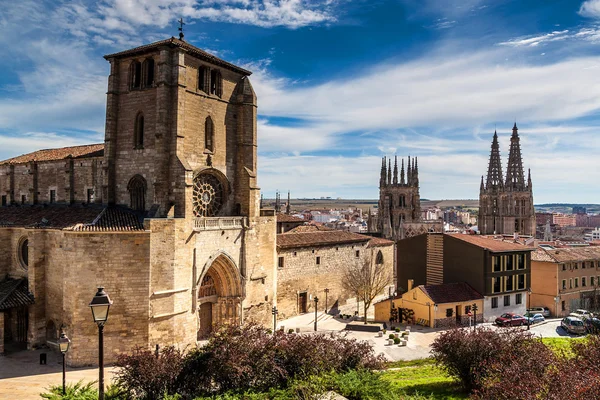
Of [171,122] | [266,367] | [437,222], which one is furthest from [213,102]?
[437,222]

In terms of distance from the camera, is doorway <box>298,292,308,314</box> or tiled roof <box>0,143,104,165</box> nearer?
tiled roof <box>0,143,104,165</box>

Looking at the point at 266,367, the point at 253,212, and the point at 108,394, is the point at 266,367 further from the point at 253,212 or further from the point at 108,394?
the point at 253,212

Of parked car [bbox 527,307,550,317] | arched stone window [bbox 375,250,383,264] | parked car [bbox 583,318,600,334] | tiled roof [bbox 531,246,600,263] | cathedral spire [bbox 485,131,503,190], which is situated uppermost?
cathedral spire [bbox 485,131,503,190]

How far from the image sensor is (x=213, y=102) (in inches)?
1123

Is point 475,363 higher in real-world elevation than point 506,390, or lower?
lower

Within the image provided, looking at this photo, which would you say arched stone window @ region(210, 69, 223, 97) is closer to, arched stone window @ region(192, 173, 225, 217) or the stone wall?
arched stone window @ region(192, 173, 225, 217)

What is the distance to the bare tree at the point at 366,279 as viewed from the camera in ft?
117

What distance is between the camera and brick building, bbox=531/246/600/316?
127 ft

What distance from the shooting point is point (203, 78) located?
92.2ft

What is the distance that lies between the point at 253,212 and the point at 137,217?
7289 mm

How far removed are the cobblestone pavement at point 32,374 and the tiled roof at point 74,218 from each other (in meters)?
6.67

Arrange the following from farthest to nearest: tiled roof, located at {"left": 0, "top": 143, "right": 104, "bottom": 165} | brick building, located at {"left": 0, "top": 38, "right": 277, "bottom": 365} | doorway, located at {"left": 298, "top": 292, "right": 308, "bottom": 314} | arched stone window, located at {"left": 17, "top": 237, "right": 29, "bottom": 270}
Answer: doorway, located at {"left": 298, "top": 292, "right": 308, "bottom": 314}, tiled roof, located at {"left": 0, "top": 143, "right": 104, "bottom": 165}, arched stone window, located at {"left": 17, "top": 237, "right": 29, "bottom": 270}, brick building, located at {"left": 0, "top": 38, "right": 277, "bottom": 365}

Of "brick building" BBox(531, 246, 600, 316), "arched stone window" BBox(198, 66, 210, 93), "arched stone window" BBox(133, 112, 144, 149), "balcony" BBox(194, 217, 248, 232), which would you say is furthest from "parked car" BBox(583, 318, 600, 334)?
"arched stone window" BBox(133, 112, 144, 149)

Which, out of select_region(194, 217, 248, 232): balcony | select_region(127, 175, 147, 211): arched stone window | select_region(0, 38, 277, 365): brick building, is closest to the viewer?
select_region(0, 38, 277, 365): brick building
